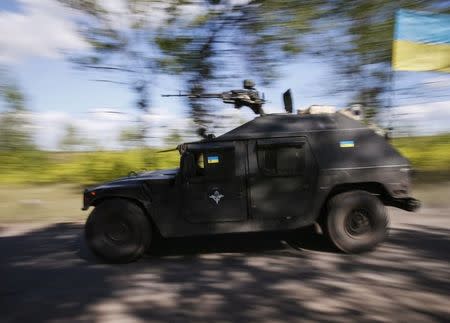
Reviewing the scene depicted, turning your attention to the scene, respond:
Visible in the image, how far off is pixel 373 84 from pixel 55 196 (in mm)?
8150

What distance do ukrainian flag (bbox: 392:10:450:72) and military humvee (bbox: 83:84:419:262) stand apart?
491 cm

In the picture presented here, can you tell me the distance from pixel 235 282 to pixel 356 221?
6.31ft

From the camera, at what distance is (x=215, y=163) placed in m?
5.65

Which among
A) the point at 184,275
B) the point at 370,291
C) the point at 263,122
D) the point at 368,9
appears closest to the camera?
the point at 370,291

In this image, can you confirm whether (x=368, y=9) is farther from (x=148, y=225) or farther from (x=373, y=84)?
(x=148, y=225)

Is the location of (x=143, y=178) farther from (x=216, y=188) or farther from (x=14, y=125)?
(x=14, y=125)

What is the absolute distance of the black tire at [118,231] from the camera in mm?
5695

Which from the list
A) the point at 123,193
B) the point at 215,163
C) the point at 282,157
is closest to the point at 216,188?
the point at 215,163

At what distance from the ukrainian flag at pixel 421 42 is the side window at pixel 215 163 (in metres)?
5.98

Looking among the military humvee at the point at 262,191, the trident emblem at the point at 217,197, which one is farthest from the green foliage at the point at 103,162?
the trident emblem at the point at 217,197

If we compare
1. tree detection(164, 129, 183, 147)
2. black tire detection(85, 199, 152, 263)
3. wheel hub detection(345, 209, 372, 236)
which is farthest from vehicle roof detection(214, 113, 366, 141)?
tree detection(164, 129, 183, 147)

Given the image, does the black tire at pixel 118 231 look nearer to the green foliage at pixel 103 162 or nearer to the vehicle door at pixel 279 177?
the vehicle door at pixel 279 177

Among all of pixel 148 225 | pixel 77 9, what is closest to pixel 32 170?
pixel 77 9

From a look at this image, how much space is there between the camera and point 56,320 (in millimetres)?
4008
